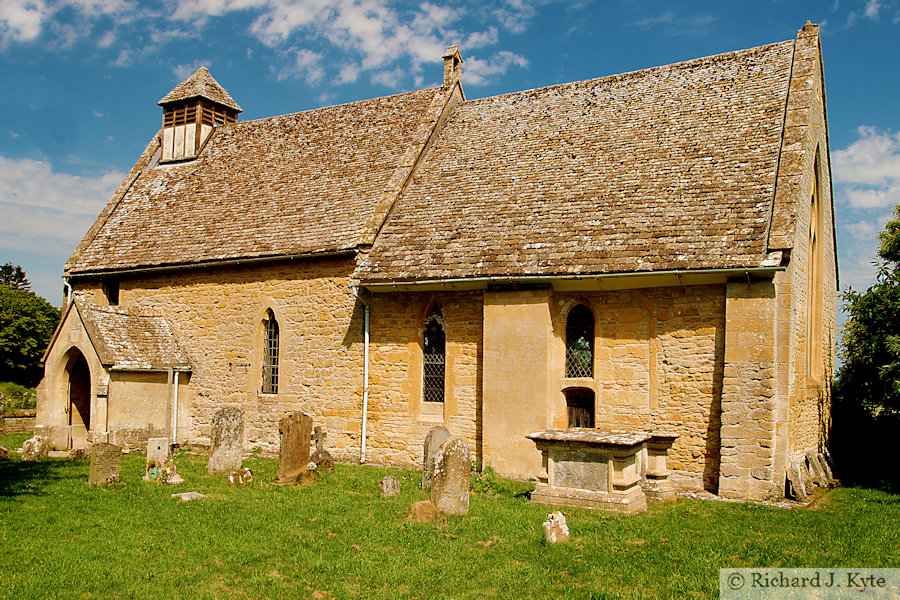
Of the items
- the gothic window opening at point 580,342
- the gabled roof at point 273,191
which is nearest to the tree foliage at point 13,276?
the gabled roof at point 273,191

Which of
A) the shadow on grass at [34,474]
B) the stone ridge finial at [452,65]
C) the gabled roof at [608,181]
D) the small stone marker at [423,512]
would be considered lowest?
the shadow on grass at [34,474]

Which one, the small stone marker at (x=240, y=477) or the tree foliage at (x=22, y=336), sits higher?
the tree foliage at (x=22, y=336)

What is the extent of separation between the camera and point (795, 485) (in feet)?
44.3

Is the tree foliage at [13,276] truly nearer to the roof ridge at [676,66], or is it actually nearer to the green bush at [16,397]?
the green bush at [16,397]

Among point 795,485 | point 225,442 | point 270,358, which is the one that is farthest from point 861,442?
point 225,442

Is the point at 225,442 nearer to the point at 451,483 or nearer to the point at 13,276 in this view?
the point at 451,483

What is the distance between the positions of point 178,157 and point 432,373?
1390cm

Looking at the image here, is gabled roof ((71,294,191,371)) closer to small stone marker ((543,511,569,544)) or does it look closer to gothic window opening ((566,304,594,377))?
gothic window opening ((566,304,594,377))

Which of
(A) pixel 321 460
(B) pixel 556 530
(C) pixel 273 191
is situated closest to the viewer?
(B) pixel 556 530

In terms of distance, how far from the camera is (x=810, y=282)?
1786 cm

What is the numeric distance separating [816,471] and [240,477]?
495 inches

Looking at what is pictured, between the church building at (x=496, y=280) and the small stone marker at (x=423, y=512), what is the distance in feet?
14.9

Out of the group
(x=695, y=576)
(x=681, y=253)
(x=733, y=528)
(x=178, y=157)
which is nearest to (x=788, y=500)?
(x=733, y=528)

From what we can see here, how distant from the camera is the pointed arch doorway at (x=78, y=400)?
1905cm
